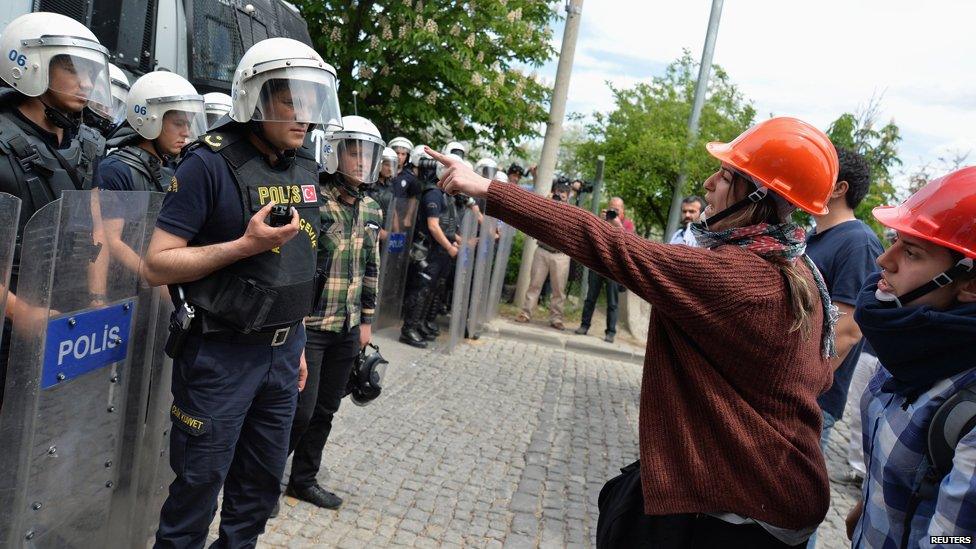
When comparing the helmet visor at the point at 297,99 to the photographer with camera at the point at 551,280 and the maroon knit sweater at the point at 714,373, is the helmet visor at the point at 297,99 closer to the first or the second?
the maroon knit sweater at the point at 714,373

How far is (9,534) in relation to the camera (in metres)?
2.19

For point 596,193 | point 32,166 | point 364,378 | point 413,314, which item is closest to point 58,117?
point 32,166

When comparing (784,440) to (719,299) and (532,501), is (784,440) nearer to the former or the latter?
(719,299)

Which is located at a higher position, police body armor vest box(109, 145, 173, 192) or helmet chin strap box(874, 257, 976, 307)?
helmet chin strap box(874, 257, 976, 307)

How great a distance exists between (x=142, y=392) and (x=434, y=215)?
5655 mm

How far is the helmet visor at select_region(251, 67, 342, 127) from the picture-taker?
2584 mm

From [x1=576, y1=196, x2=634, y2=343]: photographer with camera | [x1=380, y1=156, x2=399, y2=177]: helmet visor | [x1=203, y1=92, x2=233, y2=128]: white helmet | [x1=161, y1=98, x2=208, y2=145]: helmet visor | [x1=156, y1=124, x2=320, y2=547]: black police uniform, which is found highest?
[x1=203, y1=92, x2=233, y2=128]: white helmet

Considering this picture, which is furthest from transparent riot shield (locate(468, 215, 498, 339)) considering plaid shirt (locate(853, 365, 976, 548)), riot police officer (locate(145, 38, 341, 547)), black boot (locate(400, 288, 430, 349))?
plaid shirt (locate(853, 365, 976, 548))

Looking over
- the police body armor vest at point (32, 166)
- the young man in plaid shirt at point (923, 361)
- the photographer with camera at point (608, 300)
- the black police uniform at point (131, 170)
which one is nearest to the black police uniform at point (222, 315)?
the police body armor vest at point (32, 166)

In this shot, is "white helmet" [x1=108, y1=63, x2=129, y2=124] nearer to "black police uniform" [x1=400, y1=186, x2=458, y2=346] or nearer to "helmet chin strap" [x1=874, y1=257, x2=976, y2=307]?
"black police uniform" [x1=400, y1=186, x2=458, y2=346]

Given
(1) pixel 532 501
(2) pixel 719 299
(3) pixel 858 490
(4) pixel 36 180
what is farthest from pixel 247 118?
(3) pixel 858 490

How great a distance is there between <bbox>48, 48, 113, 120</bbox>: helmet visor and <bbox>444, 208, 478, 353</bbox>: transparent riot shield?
4.88m

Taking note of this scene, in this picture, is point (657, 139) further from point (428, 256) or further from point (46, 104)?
point (46, 104)

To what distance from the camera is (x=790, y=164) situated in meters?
1.97
